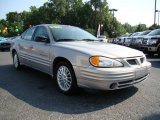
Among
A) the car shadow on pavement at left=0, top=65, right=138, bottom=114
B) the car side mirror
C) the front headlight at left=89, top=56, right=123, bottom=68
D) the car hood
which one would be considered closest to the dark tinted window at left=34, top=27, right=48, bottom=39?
the car side mirror

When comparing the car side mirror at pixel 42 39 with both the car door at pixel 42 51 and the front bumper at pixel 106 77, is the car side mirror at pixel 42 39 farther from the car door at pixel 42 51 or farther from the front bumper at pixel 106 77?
the front bumper at pixel 106 77

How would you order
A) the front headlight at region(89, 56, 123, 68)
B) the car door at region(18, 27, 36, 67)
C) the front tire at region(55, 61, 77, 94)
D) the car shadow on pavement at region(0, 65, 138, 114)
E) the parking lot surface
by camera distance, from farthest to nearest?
the car door at region(18, 27, 36, 67) → the front tire at region(55, 61, 77, 94) → the front headlight at region(89, 56, 123, 68) → the car shadow on pavement at region(0, 65, 138, 114) → the parking lot surface

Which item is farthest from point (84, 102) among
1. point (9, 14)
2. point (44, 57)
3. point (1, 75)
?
point (9, 14)

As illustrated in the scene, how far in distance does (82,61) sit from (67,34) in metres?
1.60

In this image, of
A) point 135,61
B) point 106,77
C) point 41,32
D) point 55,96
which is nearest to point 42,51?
point 41,32

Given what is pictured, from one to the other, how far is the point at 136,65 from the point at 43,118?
208 centimetres

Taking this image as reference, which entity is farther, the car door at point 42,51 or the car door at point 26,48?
the car door at point 26,48

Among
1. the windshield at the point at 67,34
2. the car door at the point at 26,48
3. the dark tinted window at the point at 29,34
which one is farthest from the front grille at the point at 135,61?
the dark tinted window at the point at 29,34

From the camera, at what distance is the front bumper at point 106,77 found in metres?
4.72

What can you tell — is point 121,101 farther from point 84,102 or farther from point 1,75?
point 1,75

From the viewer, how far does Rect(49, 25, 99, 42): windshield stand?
6217 millimetres

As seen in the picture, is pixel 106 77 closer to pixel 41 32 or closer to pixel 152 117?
pixel 152 117

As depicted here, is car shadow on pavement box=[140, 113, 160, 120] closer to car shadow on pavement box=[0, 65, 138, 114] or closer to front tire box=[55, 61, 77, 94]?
car shadow on pavement box=[0, 65, 138, 114]

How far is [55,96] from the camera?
5.39 m
